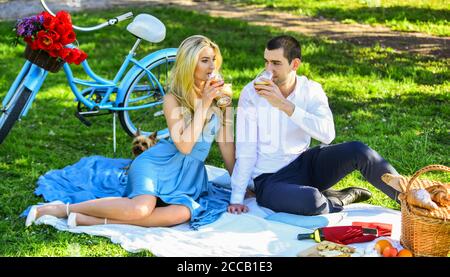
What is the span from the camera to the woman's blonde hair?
5.14 metres

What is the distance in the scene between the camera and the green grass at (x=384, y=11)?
10.4 m

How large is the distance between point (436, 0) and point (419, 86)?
369cm

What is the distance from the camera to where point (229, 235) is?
486cm

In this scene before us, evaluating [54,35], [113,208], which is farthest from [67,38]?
[113,208]

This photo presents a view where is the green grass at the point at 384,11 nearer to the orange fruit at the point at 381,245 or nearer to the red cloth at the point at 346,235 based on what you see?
the red cloth at the point at 346,235

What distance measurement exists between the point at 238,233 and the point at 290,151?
73 cm

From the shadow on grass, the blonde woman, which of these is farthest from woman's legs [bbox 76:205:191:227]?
the shadow on grass

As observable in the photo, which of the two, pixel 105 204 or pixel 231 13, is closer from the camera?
pixel 105 204

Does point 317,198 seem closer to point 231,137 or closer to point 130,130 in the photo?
point 231,137

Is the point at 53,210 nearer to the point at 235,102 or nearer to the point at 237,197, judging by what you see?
the point at 237,197

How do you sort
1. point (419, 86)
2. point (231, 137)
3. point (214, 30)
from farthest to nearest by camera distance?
1. point (214, 30)
2. point (419, 86)
3. point (231, 137)
